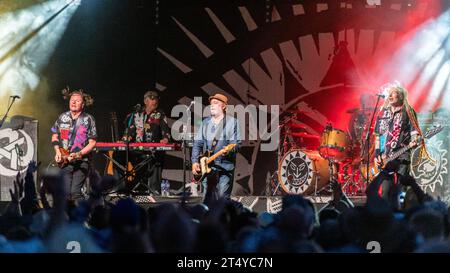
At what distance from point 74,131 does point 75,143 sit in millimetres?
184

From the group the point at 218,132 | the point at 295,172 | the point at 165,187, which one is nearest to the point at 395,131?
the point at 218,132

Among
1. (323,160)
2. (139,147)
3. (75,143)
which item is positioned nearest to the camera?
(75,143)

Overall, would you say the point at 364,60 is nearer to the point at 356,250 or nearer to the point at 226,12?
the point at 226,12

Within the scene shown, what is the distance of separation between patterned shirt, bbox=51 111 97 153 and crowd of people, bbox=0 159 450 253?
19.9 feet

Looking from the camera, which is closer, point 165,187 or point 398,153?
point 398,153

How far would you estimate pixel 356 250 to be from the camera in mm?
3260

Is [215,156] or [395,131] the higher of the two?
[395,131]

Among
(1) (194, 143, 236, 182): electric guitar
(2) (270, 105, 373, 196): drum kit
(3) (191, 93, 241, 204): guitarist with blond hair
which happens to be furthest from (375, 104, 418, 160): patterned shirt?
(2) (270, 105, 373, 196): drum kit

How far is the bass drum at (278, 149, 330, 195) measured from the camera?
1240cm

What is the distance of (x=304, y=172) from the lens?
12422 mm

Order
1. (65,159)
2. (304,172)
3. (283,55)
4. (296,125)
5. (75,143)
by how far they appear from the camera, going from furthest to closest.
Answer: (283,55)
(296,125)
(304,172)
(75,143)
(65,159)

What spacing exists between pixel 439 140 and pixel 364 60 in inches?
76.3

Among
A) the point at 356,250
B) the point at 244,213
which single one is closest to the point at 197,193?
the point at 244,213

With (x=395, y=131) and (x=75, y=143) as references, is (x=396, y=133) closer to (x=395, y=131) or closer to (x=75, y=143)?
(x=395, y=131)
